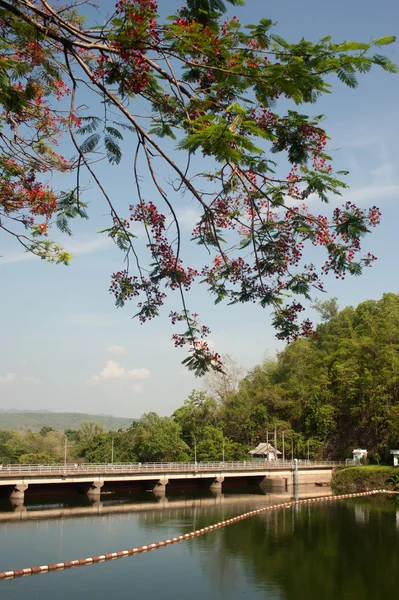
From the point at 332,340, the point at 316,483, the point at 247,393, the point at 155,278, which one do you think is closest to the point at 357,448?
the point at 316,483

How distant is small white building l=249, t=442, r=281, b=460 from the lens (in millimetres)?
47438

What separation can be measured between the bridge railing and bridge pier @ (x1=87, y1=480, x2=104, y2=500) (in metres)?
0.75

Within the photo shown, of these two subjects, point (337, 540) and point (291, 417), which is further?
point (291, 417)

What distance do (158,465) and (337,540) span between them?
840 inches

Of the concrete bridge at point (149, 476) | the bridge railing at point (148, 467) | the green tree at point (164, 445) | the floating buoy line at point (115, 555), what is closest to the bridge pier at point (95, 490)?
the concrete bridge at point (149, 476)

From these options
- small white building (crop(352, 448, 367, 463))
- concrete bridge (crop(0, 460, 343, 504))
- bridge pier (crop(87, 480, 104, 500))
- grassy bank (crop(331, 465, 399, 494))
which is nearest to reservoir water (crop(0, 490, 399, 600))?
concrete bridge (crop(0, 460, 343, 504))

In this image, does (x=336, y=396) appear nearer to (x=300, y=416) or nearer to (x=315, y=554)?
(x=300, y=416)

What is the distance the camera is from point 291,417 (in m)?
52.5

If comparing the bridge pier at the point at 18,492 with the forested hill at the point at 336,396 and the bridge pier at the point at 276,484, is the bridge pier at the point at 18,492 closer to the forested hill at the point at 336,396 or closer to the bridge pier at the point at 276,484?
the bridge pier at the point at 276,484

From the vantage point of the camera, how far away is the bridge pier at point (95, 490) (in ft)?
115

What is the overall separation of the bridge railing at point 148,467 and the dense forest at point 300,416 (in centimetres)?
347

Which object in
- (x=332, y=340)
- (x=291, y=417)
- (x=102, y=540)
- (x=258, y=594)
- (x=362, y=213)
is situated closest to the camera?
(x=362, y=213)

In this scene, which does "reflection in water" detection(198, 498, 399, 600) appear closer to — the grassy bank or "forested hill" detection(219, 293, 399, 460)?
the grassy bank

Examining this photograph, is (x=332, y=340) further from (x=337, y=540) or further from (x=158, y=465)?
(x=337, y=540)
